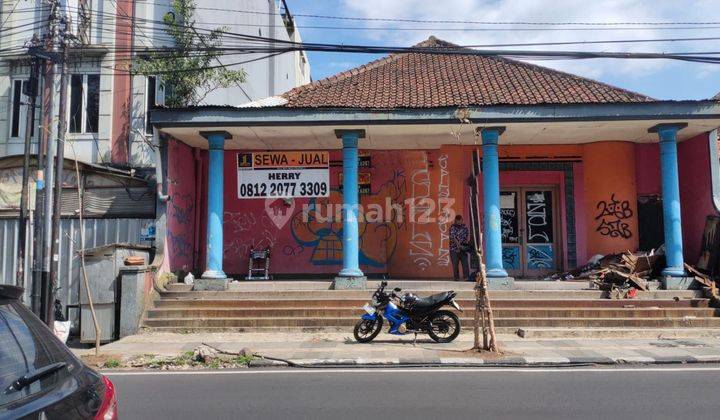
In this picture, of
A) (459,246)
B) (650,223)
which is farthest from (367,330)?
(650,223)

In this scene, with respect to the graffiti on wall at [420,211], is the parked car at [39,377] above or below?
below

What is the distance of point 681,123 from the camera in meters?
12.5

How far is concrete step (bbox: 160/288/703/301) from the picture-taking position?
39.6ft

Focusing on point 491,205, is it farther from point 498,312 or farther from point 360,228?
point 360,228

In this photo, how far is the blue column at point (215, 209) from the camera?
41.8 ft

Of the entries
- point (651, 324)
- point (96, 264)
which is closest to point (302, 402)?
point (96, 264)

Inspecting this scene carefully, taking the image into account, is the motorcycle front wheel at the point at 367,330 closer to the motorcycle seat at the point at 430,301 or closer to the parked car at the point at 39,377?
the motorcycle seat at the point at 430,301

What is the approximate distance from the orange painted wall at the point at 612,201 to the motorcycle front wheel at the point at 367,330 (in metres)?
7.36

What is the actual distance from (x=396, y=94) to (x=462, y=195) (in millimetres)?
3450

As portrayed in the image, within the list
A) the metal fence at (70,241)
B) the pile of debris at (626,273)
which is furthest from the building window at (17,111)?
the pile of debris at (626,273)

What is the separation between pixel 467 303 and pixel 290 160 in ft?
17.4

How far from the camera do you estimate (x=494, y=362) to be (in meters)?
8.37

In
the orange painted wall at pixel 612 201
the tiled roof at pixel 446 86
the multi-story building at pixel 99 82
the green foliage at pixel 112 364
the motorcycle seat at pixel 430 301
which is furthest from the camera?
the multi-story building at pixel 99 82

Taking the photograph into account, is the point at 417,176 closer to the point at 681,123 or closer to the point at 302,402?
the point at 681,123
